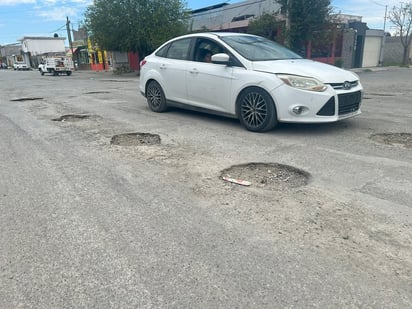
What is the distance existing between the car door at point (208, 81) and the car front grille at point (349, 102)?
185cm

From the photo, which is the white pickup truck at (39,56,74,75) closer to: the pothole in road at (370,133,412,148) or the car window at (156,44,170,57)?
the car window at (156,44,170,57)

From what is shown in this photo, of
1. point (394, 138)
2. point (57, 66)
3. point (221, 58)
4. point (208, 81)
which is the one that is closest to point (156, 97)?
point (208, 81)

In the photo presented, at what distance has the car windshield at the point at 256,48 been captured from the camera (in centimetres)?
608

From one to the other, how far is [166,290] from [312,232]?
1.31m

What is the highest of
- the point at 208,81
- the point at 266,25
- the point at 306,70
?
the point at 266,25

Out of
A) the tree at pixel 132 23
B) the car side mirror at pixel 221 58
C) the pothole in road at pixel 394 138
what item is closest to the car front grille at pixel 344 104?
the pothole in road at pixel 394 138

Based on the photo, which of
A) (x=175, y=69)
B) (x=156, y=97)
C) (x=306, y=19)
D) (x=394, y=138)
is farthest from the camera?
(x=306, y=19)

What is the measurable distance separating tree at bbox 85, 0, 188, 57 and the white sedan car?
1978 centimetres

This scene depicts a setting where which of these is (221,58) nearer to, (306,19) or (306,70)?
(306,70)

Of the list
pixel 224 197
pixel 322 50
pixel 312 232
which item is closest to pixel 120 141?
pixel 224 197

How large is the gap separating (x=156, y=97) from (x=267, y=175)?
4550 mm

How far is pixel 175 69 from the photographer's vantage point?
7.09m

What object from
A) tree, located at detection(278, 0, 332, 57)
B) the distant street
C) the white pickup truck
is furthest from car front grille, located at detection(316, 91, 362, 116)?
the white pickup truck

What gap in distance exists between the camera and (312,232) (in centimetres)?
280
